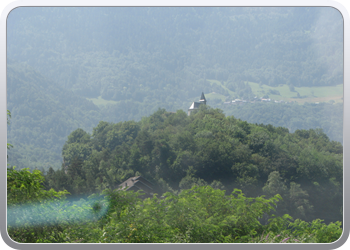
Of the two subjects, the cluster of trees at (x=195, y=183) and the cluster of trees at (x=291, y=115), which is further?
the cluster of trees at (x=291, y=115)

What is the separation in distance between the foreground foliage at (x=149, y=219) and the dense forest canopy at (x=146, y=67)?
2.55 ft

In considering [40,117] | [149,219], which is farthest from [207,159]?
[40,117]

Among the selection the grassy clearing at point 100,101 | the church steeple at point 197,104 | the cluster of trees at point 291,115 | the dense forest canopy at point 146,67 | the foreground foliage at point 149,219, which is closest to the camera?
the foreground foliage at point 149,219

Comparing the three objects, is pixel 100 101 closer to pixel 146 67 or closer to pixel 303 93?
pixel 146 67

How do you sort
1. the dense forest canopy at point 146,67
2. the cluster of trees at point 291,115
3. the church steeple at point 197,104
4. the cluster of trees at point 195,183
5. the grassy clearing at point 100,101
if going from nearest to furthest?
1. the cluster of trees at point 195,183
2. the cluster of trees at point 291,115
3. the dense forest canopy at point 146,67
4. the church steeple at point 197,104
5. the grassy clearing at point 100,101

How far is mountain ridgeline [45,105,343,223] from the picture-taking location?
16.3 ft

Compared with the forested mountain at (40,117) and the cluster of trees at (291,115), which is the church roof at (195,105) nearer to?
the cluster of trees at (291,115)

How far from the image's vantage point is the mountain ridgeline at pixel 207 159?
4.96m

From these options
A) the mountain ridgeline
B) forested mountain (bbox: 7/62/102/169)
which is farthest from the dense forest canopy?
the mountain ridgeline

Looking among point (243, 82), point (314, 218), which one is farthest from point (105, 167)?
point (314, 218)

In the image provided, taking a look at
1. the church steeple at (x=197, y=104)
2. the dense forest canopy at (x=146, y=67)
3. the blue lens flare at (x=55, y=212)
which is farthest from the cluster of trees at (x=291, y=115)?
the blue lens flare at (x=55, y=212)

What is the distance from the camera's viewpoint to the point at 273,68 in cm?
517

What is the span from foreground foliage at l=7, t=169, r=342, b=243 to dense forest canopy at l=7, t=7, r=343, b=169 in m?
0.78

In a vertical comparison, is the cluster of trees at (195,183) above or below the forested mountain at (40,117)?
below
